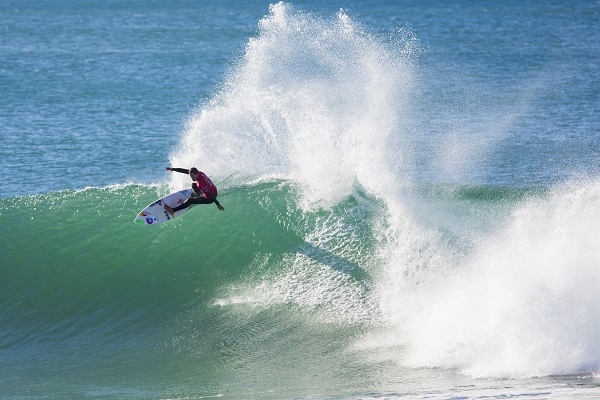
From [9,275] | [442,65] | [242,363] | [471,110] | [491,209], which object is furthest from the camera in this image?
[442,65]

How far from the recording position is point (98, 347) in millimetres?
15289

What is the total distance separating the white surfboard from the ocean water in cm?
66

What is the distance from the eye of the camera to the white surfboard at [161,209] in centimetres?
1748

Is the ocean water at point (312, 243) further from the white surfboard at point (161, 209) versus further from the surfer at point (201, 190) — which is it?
the surfer at point (201, 190)

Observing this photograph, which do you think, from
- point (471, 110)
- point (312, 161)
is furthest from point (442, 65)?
point (312, 161)

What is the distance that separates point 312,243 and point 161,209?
288 cm

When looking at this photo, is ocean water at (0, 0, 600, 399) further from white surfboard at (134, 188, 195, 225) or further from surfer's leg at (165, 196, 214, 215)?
surfer's leg at (165, 196, 214, 215)

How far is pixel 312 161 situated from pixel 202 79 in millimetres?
18724

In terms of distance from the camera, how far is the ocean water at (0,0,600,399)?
1380 cm

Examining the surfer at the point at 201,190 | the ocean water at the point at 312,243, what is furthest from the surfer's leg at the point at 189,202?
the ocean water at the point at 312,243

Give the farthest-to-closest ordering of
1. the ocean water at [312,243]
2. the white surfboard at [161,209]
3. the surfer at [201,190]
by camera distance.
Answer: the white surfboard at [161,209] < the surfer at [201,190] < the ocean water at [312,243]

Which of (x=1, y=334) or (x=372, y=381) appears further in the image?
(x=1, y=334)

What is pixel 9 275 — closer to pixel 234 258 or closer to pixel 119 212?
pixel 119 212

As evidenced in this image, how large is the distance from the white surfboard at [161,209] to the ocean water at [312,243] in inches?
26.0
